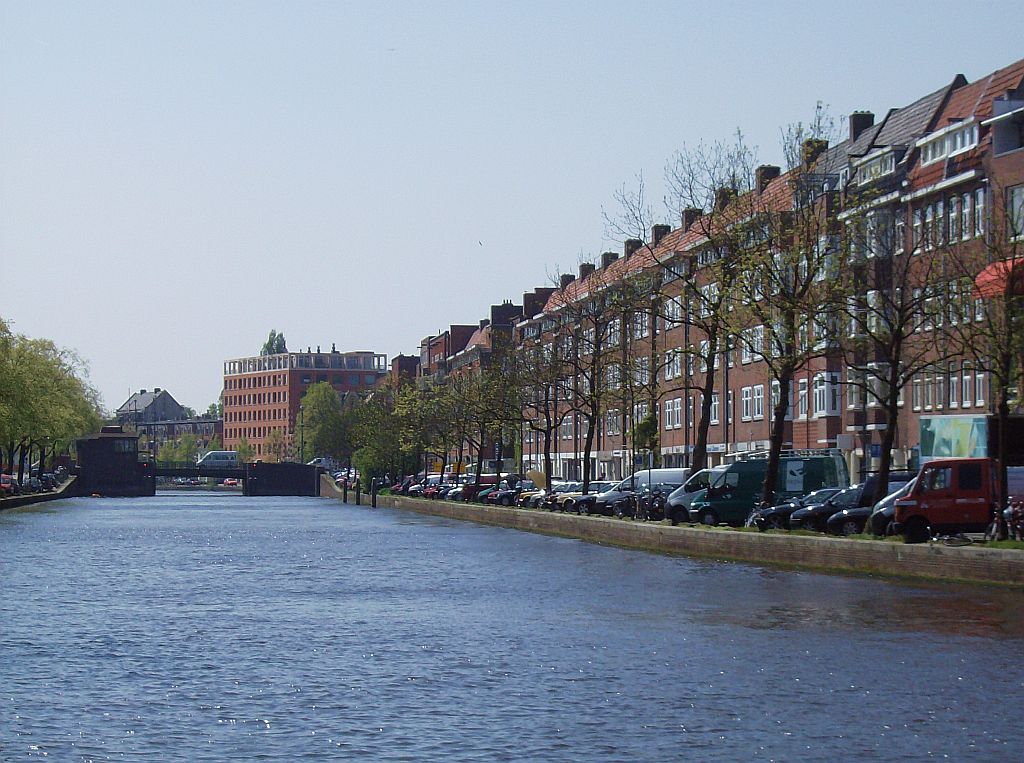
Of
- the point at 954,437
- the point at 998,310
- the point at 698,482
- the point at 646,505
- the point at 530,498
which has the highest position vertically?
the point at 998,310

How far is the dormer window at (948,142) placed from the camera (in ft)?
245

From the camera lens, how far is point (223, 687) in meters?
22.7

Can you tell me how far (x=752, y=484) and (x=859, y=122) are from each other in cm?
3971

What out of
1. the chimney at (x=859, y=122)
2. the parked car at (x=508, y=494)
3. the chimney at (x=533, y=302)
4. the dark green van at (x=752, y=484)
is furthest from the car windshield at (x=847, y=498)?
the chimney at (x=533, y=302)

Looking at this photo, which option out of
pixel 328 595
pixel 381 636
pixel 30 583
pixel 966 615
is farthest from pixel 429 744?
pixel 30 583

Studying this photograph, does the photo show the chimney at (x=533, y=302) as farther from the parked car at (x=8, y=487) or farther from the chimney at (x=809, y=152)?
the chimney at (x=809, y=152)

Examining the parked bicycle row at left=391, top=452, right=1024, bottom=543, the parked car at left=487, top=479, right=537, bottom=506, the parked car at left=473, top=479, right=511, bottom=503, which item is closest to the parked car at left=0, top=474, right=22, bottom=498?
the parked car at left=473, top=479, right=511, bottom=503

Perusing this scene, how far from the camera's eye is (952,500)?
43.9 m

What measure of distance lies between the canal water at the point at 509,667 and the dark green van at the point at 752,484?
14.6 metres

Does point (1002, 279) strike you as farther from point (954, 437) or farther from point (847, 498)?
point (954, 437)

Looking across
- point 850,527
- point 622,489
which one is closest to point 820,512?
point 850,527

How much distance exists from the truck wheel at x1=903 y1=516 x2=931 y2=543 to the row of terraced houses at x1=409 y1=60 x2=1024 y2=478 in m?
3.20

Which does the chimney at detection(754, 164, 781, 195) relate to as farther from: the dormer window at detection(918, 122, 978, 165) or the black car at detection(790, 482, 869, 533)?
the black car at detection(790, 482, 869, 533)

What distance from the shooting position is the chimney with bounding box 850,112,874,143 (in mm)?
96062
